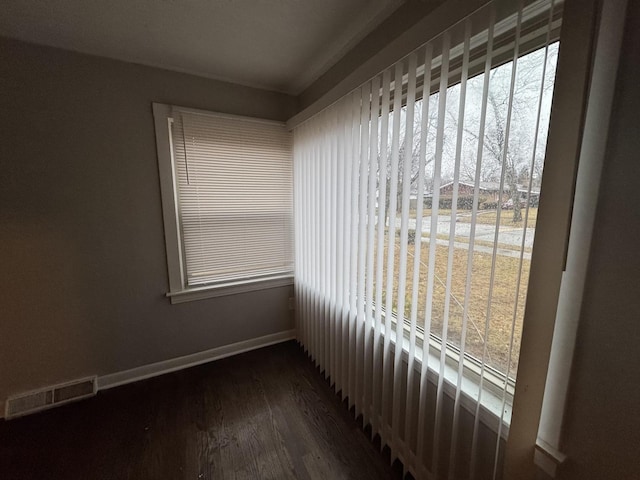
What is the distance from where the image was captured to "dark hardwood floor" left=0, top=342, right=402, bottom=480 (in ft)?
4.30

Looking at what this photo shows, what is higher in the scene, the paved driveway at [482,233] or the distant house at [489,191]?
the distant house at [489,191]

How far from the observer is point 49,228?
1.64 metres

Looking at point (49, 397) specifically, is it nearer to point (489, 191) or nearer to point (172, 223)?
point (172, 223)

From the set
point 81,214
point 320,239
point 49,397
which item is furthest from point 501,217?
point 49,397

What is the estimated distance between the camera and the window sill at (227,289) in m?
2.05

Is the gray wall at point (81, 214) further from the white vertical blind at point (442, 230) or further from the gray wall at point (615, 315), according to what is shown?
the gray wall at point (615, 315)

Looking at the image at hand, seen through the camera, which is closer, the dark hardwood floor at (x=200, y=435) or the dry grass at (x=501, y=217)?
the dry grass at (x=501, y=217)

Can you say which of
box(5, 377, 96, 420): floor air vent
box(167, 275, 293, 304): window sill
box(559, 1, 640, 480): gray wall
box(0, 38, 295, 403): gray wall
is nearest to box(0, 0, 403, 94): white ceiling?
box(0, 38, 295, 403): gray wall

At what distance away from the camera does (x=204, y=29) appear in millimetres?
1435

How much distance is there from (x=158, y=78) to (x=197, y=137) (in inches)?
18.0

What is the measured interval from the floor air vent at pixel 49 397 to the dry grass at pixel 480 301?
2.36 meters

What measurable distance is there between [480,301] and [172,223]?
81.0 inches

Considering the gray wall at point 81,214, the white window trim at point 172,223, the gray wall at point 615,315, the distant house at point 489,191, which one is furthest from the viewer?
the white window trim at point 172,223

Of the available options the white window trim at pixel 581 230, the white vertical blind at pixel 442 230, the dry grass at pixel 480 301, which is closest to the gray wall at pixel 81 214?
the white vertical blind at pixel 442 230
